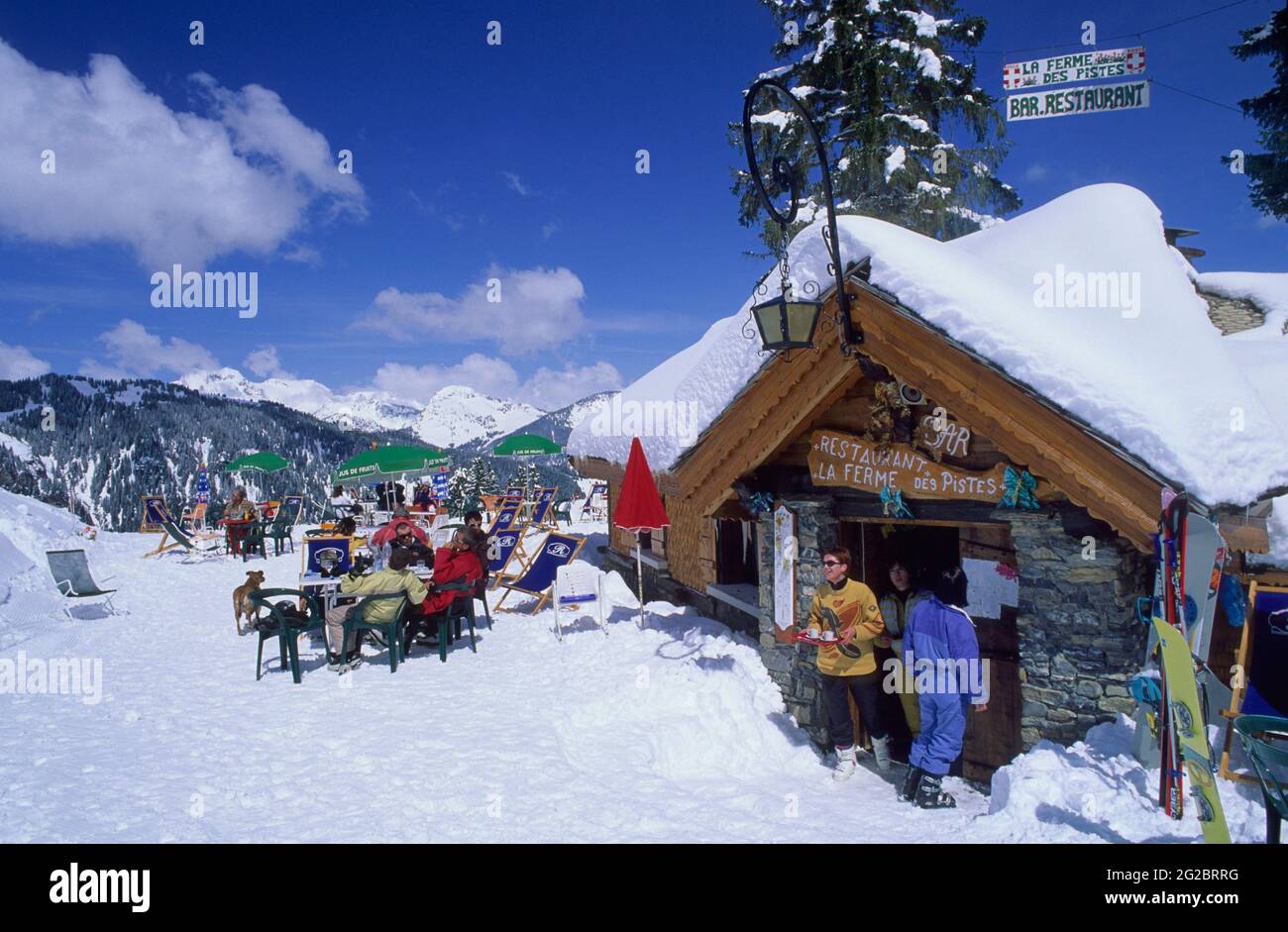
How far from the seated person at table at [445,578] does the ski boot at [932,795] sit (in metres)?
5.39

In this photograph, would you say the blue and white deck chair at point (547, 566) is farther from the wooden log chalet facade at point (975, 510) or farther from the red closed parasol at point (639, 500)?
the wooden log chalet facade at point (975, 510)

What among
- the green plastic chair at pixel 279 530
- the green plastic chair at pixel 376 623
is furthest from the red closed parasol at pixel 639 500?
the green plastic chair at pixel 279 530

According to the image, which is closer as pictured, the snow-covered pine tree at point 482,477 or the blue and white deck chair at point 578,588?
the blue and white deck chair at point 578,588

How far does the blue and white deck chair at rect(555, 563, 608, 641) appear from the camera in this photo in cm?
912

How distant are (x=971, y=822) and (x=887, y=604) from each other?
91.2 inches

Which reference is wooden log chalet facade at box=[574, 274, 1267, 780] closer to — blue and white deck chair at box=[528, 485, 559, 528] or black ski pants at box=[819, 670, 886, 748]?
black ski pants at box=[819, 670, 886, 748]

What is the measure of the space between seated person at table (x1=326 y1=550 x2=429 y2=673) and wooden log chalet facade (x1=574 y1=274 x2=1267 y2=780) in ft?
10.2

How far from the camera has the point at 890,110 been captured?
45.6ft

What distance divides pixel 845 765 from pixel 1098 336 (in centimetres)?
391

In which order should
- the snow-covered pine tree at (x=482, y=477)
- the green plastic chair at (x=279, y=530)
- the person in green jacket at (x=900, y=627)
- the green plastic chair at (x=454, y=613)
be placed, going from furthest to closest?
1. the snow-covered pine tree at (x=482, y=477)
2. the green plastic chair at (x=279, y=530)
3. the green plastic chair at (x=454, y=613)
4. the person in green jacket at (x=900, y=627)

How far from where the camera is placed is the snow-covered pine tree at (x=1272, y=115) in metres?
13.1

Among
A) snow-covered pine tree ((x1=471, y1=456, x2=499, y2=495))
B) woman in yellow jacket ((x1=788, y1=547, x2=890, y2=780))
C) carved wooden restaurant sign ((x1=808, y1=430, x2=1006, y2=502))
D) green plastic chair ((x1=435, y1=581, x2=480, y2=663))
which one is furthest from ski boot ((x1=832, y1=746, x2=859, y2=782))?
snow-covered pine tree ((x1=471, y1=456, x2=499, y2=495))
